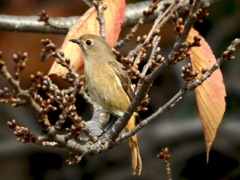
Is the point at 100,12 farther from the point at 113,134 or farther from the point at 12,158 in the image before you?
the point at 12,158

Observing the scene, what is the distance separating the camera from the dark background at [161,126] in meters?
8.52

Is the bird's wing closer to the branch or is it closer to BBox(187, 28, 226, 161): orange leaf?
the branch

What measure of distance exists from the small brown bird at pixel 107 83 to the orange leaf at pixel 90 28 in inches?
20.2

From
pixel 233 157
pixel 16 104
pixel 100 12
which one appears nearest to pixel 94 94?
pixel 100 12

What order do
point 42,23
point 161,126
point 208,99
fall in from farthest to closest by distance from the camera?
point 161,126 < point 42,23 < point 208,99

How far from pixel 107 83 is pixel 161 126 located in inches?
142

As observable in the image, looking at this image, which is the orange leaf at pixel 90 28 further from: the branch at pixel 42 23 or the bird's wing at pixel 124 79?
the branch at pixel 42 23

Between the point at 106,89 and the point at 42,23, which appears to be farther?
the point at 42,23

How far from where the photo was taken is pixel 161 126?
8.66 m

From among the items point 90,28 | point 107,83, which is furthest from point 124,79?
point 90,28

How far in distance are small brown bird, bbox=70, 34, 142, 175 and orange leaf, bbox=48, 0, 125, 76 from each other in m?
0.51

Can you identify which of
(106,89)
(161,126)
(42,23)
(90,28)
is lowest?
(161,126)

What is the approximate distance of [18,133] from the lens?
3.13 m

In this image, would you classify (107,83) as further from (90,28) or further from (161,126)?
(161,126)
